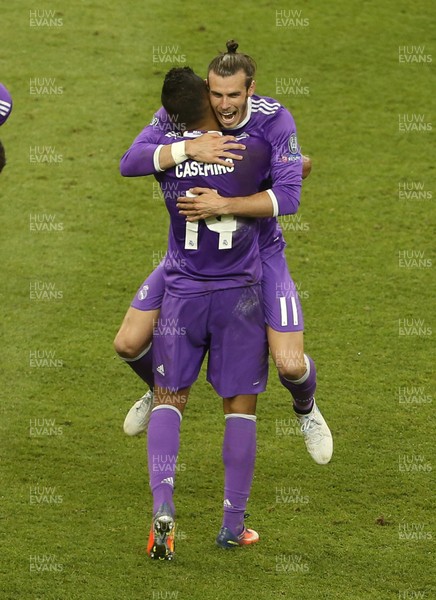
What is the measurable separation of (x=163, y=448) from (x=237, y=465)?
Result: 0.38m

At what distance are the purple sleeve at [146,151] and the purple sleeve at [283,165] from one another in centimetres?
50

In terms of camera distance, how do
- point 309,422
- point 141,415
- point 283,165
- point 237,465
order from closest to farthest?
point 283,165
point 237,465
point 309,422
point 141,415

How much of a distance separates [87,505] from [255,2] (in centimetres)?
797

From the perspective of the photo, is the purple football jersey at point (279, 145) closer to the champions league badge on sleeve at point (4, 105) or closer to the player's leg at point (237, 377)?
the player's leg at point (237, 377)

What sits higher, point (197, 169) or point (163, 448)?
point (197, 169)

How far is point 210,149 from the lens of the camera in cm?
564

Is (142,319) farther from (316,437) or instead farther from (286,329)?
(316,437)

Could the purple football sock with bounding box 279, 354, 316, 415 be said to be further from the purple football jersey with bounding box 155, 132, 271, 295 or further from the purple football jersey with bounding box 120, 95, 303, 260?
the purple football jersey with bounding box 120, 95, 303, 260

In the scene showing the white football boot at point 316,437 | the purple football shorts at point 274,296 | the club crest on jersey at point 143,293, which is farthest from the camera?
the white football boot at point 316,437

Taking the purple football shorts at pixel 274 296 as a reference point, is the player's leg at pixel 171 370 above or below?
below

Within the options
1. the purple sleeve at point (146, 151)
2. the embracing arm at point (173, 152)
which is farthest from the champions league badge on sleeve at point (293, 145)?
the purple sleeve at point (146, 151)

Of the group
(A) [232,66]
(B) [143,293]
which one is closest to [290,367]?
(B) [143,293]

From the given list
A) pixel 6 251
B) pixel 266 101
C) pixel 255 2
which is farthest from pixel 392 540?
pixel 255 2

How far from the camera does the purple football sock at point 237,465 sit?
19.7 ft
